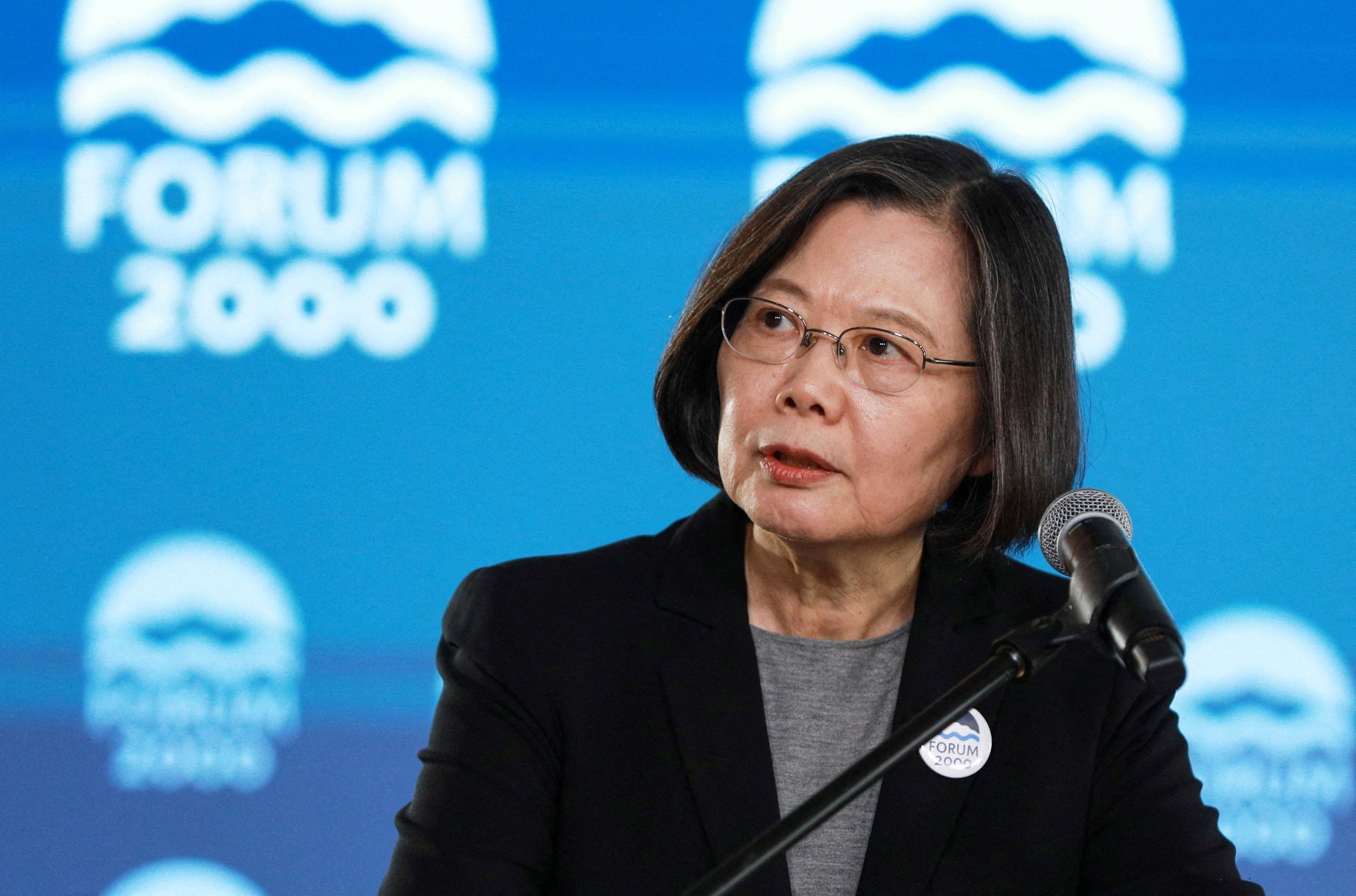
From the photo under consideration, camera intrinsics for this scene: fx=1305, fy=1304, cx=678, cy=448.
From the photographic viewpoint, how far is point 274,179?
2377mm

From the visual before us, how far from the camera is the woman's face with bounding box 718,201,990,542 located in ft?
4.56

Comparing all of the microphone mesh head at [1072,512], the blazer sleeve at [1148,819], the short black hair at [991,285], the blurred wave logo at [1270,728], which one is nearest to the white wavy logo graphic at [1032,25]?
the short black hair at [991,285]

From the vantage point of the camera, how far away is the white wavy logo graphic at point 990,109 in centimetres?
242

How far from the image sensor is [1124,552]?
0.93 m

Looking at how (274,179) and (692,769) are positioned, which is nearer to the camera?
(692,769)

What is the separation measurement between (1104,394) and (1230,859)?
47.3 inches

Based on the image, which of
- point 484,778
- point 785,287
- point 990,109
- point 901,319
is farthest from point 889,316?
point 990,109

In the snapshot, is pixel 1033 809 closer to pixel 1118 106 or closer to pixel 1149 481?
pixel 1149 481

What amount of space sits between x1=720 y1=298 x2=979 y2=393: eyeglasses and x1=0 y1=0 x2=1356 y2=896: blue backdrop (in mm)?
963

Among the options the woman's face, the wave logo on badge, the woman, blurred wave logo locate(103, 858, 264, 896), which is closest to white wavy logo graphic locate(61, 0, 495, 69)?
the wave logo on badge

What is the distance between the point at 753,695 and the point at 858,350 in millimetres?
394

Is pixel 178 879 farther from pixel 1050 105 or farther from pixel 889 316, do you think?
pixel 1050 105

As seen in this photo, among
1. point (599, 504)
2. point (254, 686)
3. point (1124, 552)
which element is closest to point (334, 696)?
point (254, 686)

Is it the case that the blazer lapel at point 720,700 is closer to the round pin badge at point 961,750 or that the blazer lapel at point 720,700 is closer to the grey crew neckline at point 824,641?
the grey crew neckline at point 824,641
